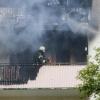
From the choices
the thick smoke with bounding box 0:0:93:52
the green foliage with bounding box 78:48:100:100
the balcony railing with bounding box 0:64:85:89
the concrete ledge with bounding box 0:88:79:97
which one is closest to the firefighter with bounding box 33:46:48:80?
the balcony railing with bounding box 0:64:85:89

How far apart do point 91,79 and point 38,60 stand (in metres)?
4.02

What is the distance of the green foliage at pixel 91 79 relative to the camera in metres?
8.87

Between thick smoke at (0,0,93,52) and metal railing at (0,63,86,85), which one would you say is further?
thick smoke at (0,0,93,52)

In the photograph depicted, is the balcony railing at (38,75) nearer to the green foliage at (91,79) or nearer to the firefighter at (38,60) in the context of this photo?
the firefighter at (38,60)

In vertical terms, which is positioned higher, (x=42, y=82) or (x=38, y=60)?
(x=38, y=60)

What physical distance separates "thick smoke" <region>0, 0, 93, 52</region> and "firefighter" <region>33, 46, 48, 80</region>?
0.22 metres

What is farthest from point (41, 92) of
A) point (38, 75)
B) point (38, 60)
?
point (38, 60)

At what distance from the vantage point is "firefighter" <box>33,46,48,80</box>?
12.5 metres

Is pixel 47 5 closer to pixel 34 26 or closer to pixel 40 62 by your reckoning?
pixel 34 26

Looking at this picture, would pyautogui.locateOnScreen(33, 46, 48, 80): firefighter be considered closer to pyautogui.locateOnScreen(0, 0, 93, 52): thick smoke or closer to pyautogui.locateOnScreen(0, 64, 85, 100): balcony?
pyautogui.locateOnScreen(0, 64, 85, 100): balcony

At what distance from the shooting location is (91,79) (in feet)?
29.1

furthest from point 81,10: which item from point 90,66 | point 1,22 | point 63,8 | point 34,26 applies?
point 90,66

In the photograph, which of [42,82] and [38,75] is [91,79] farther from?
[38,75]

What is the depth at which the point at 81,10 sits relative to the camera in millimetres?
12828
